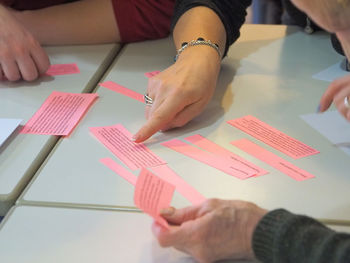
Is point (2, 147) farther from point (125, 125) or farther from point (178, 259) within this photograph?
point (178, 259)

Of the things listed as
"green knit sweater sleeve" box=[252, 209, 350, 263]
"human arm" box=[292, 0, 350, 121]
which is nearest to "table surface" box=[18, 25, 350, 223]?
"green knit sweater sleeve" box=[252, 209, 350, 263]

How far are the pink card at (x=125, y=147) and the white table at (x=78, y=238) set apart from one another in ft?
0.48

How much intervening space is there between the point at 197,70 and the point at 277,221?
1.60 ft

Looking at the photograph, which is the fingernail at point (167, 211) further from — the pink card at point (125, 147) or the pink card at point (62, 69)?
the pink card at point (62, 69)

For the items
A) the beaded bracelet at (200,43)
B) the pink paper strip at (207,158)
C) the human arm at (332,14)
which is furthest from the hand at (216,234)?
the beaded bracelet at (200,43)

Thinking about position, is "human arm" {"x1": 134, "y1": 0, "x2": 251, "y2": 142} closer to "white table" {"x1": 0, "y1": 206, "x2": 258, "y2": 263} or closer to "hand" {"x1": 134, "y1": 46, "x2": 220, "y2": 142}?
"hand" {"x1": 134, "y1": 46, "x2": 220, "y2": 142}

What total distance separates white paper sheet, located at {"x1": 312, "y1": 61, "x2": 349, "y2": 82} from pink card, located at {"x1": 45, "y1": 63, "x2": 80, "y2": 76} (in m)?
0.64

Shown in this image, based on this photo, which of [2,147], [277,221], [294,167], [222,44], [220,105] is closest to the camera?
[277,221]

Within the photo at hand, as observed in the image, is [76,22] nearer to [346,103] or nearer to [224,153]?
Result: [224,153]

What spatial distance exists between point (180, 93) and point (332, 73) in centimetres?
44

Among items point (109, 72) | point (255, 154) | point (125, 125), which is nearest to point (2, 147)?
point (125, 125)

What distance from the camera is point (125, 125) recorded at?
3.34 ft

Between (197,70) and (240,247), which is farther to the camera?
(197,70)

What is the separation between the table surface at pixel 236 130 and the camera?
793 mm
